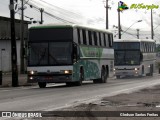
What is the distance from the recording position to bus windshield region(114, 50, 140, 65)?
152ft

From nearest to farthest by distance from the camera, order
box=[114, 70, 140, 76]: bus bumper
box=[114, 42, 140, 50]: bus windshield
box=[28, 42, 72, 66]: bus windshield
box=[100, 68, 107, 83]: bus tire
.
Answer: box=[28, 42, 72, 66]: bus windshield < box=[100, 68, 107, 83]: bus tire < box=[114, 42, 140, 50]: bus windshield < box=[114, 70, 140, 76]: bus bumper

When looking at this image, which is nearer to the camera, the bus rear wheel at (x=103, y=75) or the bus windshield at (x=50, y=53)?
the bus windshield at (x=50, y=53)

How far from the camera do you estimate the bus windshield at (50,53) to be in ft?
88.0

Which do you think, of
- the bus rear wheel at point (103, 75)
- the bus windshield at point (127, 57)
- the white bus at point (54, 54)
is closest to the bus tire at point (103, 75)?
the bus rear wheel at point (103, 75)

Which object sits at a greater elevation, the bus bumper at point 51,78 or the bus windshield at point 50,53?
the bus windshield at point 50,53

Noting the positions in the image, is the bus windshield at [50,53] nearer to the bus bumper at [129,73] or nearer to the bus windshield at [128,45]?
the bus windshield at [128,45]

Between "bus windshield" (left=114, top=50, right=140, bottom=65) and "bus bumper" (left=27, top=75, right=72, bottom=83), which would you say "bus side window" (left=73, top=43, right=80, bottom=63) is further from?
"bus windshield" (left=114, top=50, right=140, bottom=65)

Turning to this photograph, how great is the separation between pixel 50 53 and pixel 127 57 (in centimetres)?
2071

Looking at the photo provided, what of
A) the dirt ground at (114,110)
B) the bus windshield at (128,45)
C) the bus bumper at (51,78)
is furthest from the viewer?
the bus windshield at (128,45)

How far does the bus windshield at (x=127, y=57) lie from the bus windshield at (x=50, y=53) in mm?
20150

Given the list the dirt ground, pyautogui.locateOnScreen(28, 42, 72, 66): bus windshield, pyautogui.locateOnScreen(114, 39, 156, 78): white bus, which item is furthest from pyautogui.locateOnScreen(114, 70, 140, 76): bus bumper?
the dirt ground

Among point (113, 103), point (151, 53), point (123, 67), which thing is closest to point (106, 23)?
point (151, 53)

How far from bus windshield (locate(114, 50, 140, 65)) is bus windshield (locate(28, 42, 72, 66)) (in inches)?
793

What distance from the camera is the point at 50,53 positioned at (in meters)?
26.9
